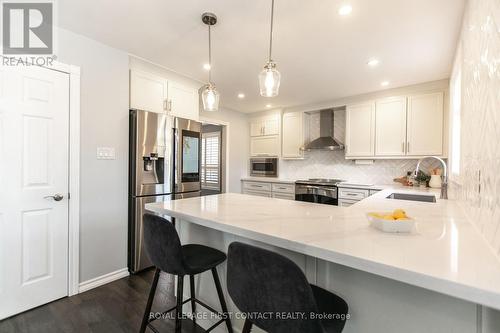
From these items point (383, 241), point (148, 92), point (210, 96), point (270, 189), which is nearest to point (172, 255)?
point (383, 241)

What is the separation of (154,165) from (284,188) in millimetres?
2554

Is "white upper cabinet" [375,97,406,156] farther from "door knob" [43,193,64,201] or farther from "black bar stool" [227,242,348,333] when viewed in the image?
"door knob" [43,193,64,201]

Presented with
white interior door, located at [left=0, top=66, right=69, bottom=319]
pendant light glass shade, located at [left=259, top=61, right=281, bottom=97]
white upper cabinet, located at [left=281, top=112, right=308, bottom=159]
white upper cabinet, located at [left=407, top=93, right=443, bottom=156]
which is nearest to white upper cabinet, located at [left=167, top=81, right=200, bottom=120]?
white interior door, located at [left=0, top=66, right=69, bottom=319]

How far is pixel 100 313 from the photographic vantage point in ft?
6.15

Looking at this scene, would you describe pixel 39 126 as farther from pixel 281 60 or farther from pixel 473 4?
pixel 473 4

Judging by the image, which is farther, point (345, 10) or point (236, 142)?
point (236, 142)

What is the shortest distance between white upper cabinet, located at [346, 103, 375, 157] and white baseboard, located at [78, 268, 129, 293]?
11.8ft

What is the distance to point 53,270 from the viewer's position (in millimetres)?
2035

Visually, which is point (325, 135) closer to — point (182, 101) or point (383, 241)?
point (182, 101)

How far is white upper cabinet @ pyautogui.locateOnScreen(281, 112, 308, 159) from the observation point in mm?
4527

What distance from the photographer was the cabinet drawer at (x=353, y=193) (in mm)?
3470

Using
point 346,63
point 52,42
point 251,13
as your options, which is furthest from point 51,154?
point 346,63

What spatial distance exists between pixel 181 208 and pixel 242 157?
358cm

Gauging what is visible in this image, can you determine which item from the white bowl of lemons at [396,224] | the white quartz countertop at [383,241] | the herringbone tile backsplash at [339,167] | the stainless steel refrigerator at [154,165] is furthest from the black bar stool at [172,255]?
the herringbone tile backsplash at [339,167]
